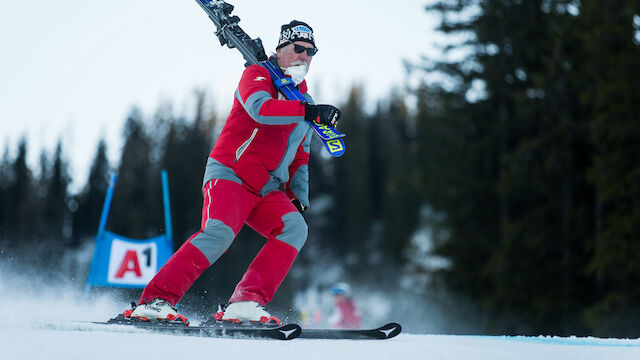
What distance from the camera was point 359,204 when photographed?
1882 inches

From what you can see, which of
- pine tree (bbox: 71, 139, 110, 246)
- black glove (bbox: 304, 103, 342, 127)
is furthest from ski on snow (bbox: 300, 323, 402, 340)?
pine tree (bbox: 71, 139, 110, 246)

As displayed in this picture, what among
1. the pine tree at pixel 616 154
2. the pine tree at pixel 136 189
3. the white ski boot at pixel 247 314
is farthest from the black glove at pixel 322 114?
the pine tree at pixel 136 189

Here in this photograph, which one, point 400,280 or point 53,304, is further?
point 400,280

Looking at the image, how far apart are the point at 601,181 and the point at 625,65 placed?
250cm

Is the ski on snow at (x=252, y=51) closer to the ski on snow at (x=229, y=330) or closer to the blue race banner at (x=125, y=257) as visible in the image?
the ski on snow at (x=229, y=330)

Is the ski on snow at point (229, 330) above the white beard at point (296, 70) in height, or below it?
below

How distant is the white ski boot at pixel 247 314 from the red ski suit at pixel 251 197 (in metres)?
0.05

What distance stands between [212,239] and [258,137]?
22.6 inches

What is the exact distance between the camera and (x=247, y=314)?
2.97 meters

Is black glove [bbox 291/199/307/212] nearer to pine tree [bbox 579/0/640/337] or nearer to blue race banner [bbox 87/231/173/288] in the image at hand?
blue race banner [bbox 87/231/173/288]

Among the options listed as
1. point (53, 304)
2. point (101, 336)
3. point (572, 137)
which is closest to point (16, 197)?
point (572, 137)

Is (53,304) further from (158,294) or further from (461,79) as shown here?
(461,79)

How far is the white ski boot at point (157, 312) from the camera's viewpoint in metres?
2.83

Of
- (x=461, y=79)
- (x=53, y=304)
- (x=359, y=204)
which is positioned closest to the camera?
(x=53, y=304)
